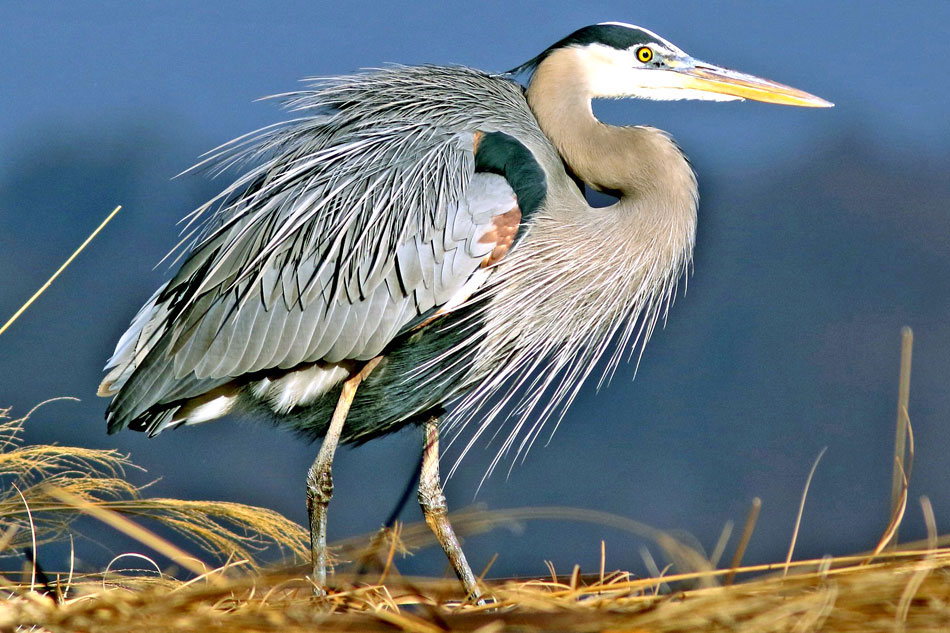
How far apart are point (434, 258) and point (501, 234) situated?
0.15m

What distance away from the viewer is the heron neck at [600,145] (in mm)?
2182

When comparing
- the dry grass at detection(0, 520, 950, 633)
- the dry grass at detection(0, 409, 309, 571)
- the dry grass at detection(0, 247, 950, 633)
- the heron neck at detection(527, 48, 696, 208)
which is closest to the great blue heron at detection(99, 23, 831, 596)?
the heron neck at detection(527, 48, 696, 208)

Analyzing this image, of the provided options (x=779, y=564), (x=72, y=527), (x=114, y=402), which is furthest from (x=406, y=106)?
(x=779, y=564)

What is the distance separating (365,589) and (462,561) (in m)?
1.02

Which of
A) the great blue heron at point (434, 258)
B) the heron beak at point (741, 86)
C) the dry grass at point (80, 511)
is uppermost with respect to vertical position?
the heron beak at point (741, 86)

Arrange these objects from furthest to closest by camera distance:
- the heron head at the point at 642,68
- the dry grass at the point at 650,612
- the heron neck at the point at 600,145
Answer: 1. the heron head at the point at 642,68
2. the heron neck at the point at 600,145
3. the dry grass at the point at 650,612

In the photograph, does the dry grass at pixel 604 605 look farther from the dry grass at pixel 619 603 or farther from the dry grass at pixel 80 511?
the dry grass at pixel 80 511

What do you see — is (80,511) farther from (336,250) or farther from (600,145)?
(600,145)

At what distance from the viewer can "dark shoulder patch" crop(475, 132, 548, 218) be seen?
2109 millimetres

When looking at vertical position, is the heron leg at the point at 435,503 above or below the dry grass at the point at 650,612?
below

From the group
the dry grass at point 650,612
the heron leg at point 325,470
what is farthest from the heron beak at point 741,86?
the dry grass at point 650,612

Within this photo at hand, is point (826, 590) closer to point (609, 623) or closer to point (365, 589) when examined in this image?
point (609, 623)

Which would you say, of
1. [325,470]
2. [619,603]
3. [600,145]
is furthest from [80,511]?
[600,145]

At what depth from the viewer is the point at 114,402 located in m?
2.28
